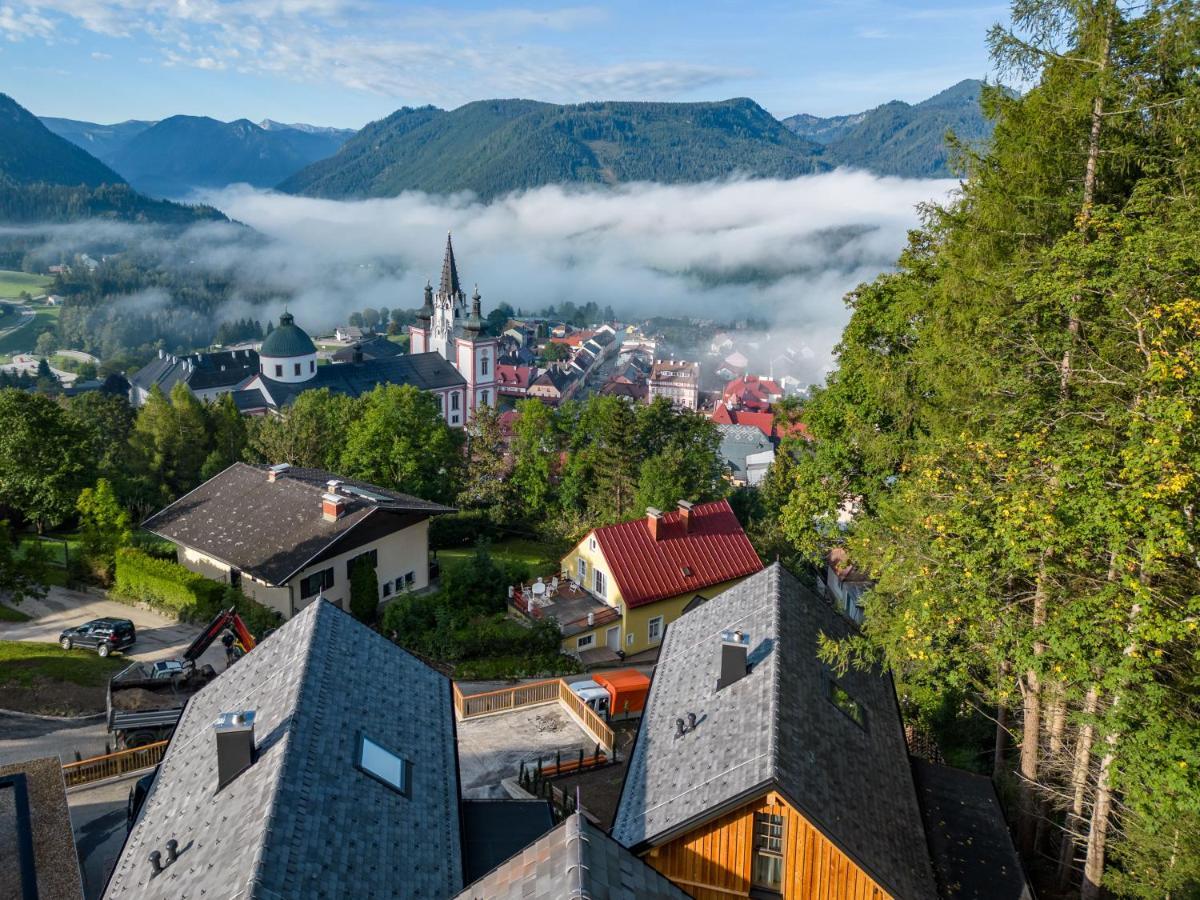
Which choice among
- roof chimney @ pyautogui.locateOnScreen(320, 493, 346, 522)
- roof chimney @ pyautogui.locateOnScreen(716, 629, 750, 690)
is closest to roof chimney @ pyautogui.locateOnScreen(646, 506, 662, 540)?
roof chimney @ pyautogui.locateOnScreen(320, 493, 346, 522)

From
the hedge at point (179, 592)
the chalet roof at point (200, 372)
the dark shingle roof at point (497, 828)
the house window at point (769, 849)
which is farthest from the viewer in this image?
the chalet roof at point (200, 372)

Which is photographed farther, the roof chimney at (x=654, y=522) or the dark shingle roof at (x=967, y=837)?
the roof chimney at (x=654, y=522)

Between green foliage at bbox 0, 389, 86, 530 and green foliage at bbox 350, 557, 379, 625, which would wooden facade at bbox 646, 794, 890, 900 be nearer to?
green foliage at bbox 350, 557, 379, 625

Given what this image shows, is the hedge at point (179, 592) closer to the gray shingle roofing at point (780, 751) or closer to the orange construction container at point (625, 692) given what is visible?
the orange construction container at point (625, 692)

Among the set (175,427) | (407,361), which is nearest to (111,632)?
(175,427)

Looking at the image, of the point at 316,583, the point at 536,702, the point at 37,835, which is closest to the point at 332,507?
the point at 316,583

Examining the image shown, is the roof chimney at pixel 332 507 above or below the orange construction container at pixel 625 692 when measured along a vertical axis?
above


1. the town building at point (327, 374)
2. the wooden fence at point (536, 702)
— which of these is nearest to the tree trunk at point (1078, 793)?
the wooden fence at point (536, 702)
